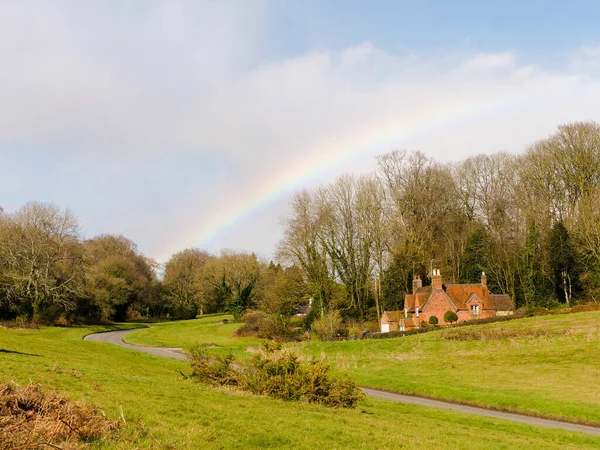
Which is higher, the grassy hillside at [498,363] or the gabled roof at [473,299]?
the gabled roof at [473,299]

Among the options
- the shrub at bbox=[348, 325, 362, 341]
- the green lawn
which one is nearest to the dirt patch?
the green lawn

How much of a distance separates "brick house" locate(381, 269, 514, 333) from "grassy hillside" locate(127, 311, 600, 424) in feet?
37.4

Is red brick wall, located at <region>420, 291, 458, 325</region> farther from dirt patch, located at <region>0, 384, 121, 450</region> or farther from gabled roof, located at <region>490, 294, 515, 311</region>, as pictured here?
dirt patch, located at <region>0, 384, 121, 450</region>

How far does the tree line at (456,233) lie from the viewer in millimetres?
63250

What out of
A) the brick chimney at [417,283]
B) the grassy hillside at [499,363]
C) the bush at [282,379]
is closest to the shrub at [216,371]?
the bush at [282,379]

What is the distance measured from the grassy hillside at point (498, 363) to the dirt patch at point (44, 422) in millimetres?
21456

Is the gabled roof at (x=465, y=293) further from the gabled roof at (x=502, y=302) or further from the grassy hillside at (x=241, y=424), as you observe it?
the grassy hillside at (x=241, y=424)

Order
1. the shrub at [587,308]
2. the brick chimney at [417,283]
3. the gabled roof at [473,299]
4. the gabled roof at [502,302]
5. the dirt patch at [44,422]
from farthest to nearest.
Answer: the brick chimney at [417,283], the gabled roof at [502,302], the gabled roof at [473,299], the shrub at [587,308], the dirt patch at [44,422]

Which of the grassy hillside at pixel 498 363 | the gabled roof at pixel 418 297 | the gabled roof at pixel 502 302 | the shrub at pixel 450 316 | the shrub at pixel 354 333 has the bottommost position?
the grassy hillside at pixel 498 363

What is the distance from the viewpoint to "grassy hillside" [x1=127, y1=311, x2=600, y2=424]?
25.1m

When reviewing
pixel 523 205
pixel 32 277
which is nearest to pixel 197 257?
pixel 32 277

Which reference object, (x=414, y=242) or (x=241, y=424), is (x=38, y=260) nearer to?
(x=414, y=242)

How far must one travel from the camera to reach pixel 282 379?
16844 millimetres

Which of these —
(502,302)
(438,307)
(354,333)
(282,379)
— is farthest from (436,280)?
(282,379)
